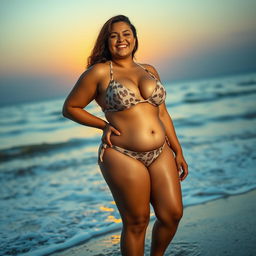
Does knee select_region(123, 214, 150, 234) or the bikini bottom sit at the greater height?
the bikini bottom

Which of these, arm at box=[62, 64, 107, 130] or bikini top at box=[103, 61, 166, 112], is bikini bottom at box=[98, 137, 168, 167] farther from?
bikini top at box=[103, 61, 166, 112]

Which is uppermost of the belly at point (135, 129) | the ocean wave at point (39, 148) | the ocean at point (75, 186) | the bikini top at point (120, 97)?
the bikini top at point (120, 97)

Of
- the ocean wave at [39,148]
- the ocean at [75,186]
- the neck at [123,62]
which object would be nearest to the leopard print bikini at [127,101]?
the neck at [123,62]

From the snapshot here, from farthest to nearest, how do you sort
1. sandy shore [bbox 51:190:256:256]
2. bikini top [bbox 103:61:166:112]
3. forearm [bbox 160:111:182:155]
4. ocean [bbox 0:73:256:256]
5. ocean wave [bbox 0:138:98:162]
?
ocean wave [bbox 0:138:98:162]
ocean [bbox 0:73:256:256]
sandy shore [bbox 51:190:256:256]
forearm [bbox 160:111:182:155]
bikini top [bbox 103:61:166:112]

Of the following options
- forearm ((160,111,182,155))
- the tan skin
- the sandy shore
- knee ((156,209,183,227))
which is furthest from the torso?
the sandy shore

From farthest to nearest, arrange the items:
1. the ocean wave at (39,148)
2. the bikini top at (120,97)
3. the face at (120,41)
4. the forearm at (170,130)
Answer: the ocean wave at (39,148) < the forearm at (170,130) < the face at (120,41) < the bikini top at (120,97)

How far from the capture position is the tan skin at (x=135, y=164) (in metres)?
2.83

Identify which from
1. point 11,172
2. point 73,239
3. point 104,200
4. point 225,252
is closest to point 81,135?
point 11,172

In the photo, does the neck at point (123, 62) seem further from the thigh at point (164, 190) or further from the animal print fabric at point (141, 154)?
the thigh at point (164, 190)

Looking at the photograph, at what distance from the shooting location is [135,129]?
288 cm

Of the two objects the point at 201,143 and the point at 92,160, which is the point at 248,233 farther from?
the point at 201,143

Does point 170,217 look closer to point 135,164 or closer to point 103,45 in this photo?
point 135,164

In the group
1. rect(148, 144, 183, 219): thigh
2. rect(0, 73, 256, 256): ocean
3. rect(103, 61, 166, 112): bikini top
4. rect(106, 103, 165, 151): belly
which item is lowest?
rect(0, 73, 256, 256): ocean

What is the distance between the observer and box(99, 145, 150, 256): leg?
9.23 ft
